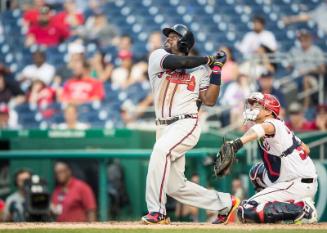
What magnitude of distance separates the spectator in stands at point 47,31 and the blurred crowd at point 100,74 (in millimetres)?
17

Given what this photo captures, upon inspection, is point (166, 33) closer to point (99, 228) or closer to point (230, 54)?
point (99, 228)

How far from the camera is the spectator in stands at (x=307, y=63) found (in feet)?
40.7

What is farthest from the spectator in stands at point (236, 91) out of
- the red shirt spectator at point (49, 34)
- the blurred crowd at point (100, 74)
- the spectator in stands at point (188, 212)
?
the red shirt spectator at point (49, 34)

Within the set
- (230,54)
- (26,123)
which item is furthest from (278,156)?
(26,123)

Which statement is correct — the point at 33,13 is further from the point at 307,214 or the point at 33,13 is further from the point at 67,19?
the point at 307,214

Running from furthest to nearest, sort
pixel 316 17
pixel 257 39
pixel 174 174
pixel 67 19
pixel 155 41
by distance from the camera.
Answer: pixel 67 19 < pixel 316 17 < pixel 155 41 < pixel 257 39 < pixel 174 174

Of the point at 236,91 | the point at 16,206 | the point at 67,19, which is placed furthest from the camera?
the point at 67,19

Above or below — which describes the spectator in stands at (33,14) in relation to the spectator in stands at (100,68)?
above

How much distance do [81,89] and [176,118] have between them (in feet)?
20.7

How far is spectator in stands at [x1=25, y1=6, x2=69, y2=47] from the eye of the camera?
16250mm

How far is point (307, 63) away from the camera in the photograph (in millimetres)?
12867

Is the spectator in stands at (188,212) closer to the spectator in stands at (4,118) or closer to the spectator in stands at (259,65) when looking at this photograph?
the spectator in stands at (259,65)

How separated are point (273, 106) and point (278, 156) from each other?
412mm

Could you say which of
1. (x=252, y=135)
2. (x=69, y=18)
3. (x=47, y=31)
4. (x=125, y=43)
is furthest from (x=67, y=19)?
(x=252, y=135)
